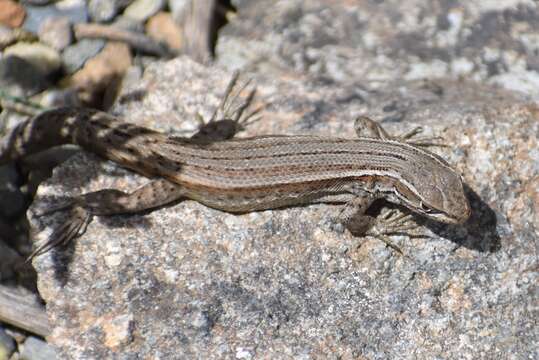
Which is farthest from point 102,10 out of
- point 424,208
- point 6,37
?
point 424,208

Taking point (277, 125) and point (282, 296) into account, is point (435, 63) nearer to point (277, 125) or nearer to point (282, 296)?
point (277, 125)

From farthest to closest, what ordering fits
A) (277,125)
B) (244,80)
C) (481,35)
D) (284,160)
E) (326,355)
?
(481,35)
(244,80)
(277,125)
(284,160)
(326,355)

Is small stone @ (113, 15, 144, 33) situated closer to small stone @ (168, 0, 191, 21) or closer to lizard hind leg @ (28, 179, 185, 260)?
small stone @ (168, 0, 191, 21)

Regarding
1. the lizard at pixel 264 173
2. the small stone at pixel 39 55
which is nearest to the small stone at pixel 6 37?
the small stone at pixel 39 55

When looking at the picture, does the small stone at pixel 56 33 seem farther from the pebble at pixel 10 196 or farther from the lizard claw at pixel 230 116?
the lizard claw at pixel 230 116

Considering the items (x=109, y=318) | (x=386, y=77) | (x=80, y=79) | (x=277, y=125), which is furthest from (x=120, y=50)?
(x=109, y=318)

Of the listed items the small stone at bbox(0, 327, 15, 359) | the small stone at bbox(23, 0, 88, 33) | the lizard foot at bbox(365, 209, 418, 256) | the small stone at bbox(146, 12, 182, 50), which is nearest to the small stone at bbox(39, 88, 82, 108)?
the small stone at bbox(23, 0, 88, 33)

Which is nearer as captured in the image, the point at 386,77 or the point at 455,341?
the point at 455,341

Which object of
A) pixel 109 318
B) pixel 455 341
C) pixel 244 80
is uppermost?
pixel 244 80
